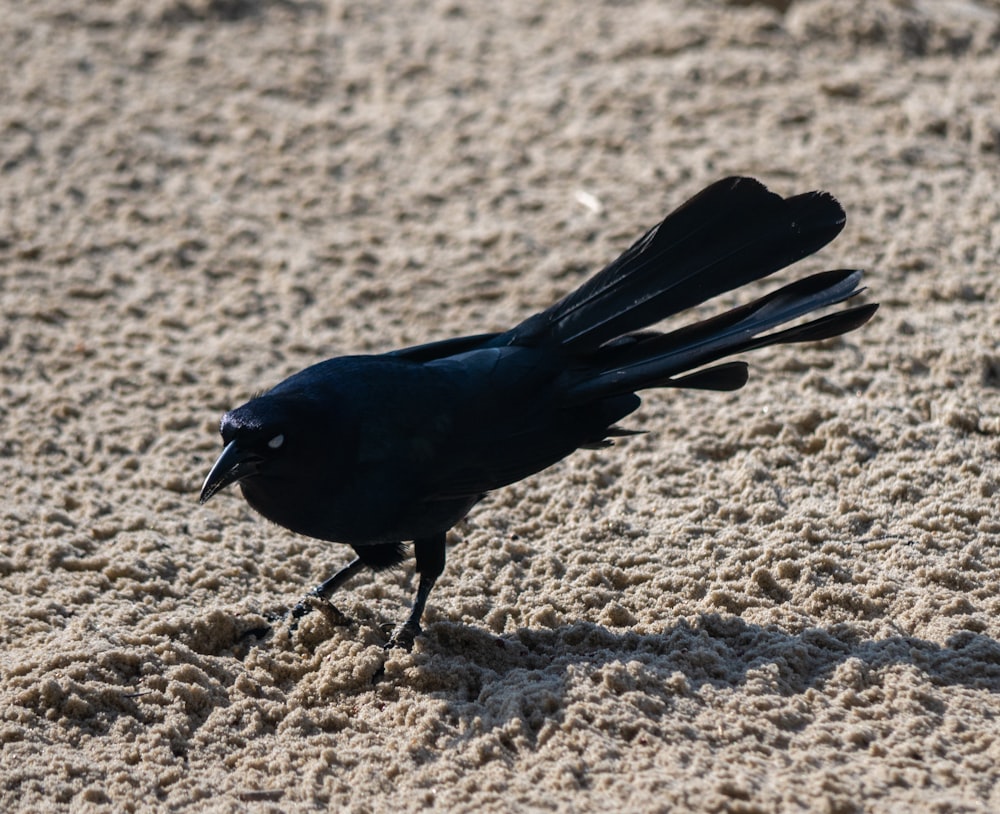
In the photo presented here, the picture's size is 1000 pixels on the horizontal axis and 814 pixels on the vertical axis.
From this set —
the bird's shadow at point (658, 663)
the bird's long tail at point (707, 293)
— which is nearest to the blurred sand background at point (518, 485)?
the bird's shadow at point (658, 663)

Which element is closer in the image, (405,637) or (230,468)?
(230,468)

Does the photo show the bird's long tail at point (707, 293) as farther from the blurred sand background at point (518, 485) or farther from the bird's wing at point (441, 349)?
the blurred sand background at point (518, 485)

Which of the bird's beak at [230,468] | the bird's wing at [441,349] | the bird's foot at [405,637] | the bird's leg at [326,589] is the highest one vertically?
the bird's wing at [441,349]

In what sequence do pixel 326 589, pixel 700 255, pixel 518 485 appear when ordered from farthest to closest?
pixel 518 485 → pixel 326 589 → pixel 700 255

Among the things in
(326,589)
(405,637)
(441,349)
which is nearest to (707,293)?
(441,349)

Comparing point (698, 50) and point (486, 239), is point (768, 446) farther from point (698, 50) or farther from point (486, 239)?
point (698, 50)

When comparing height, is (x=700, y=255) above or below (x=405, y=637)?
above

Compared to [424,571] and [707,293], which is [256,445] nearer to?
[424,571]
